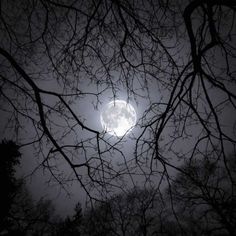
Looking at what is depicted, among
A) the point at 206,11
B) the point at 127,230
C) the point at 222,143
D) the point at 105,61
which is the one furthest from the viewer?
the point at 127,230

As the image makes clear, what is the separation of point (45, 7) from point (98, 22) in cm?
98

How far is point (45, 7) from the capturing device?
143 inches

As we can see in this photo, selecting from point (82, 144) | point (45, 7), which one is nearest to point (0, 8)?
point (45, 7)

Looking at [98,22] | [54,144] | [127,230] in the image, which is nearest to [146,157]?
[54,144]

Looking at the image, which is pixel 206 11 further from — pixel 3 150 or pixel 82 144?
pixel 3 150

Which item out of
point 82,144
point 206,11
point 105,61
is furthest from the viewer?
point 105,61

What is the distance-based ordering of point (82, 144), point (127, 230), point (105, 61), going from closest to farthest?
point (82, 144), point (105, 61), point (127, 230)

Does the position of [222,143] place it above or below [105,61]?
below

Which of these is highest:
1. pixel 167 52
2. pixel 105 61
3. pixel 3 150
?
→ pixel 3 150

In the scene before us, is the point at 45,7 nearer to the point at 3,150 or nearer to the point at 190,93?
the point at 190,93

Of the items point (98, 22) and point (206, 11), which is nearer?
point (206, 11)

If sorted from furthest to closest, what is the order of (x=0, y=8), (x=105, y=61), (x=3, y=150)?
(x=3, y=150) < (x=105, y=61) < (x=0, y=8)

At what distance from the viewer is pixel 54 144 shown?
11.2ft

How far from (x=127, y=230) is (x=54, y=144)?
51.1ft
